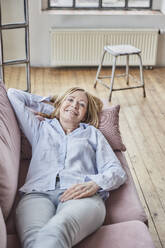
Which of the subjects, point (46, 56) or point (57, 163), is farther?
point (46, 56)

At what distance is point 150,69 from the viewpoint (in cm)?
538

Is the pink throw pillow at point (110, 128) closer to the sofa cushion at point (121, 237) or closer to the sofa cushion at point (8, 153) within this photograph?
the sofa cushion at point (8, 153)

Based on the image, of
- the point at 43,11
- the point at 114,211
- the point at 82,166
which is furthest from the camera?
the point at 43,11

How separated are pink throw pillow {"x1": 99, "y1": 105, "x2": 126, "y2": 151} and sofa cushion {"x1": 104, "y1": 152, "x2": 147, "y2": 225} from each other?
1.09ft

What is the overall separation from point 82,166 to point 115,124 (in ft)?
1.60

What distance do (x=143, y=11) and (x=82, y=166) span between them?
383 centimetres

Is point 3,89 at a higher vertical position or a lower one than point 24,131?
higher

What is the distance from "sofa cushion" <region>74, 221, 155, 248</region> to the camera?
1.64 m

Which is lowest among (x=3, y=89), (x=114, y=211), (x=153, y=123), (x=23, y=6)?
(x=153, y=123)

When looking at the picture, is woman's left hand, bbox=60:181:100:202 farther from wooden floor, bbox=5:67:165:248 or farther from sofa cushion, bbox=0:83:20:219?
wooden floor, bbox=5:67:165:248

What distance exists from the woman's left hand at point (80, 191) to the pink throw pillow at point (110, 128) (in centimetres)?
51

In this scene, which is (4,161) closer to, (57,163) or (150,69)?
(57,163)

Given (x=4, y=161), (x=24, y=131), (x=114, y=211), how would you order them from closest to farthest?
(x=4, y=161) < (x=114, y=211) < (x=24, y=131)

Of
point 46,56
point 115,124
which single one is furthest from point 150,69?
point 115,124
